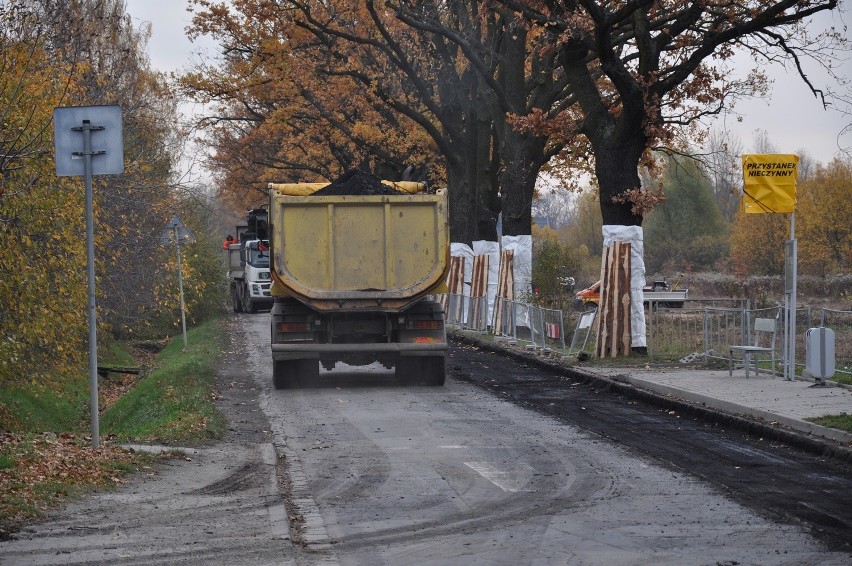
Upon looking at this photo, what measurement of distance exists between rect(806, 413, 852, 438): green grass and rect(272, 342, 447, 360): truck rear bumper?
7.61 m

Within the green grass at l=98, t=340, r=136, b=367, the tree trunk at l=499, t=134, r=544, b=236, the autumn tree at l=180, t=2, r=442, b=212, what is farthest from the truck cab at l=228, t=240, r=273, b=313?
the tree trunk at l=499, t=134, r=544, b=236

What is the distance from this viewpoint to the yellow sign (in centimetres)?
1852

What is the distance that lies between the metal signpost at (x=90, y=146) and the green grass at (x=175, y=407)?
236 cm

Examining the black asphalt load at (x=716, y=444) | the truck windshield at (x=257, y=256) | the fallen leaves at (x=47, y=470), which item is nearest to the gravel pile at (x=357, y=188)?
the black asphalt load at (x=716, y=444)

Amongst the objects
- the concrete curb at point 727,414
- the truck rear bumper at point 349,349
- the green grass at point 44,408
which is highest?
the truck rear bumper at point 349,349

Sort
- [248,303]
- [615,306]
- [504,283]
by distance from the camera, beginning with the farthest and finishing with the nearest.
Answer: [248,303] < [504,283] < [615,306]

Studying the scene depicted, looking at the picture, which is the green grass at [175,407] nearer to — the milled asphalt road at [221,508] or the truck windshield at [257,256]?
the milled asphalt road at [221,508]

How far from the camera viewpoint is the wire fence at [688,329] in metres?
18.3

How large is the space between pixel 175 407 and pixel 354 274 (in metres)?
3.70

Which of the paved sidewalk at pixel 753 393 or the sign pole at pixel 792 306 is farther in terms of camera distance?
the sign pole at pixel 792 306

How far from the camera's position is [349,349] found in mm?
20031

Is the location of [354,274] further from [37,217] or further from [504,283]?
[504,283]

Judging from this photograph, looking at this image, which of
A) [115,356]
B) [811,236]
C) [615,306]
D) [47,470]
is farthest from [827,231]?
[47,470]

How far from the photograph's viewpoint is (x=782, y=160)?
18.5 m
